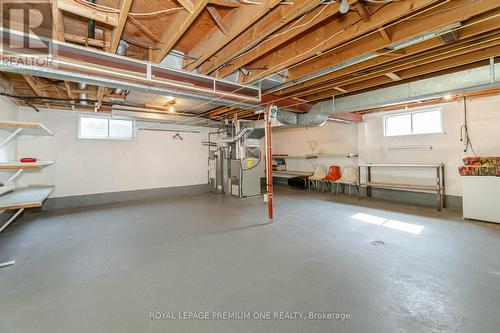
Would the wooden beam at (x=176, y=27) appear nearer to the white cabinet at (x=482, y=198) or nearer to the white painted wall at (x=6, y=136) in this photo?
the white painted wall at (x=6, y=136)

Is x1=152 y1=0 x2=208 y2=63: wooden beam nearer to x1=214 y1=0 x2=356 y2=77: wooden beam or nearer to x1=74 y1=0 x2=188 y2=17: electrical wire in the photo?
x1=74 y1=0 x2=188 y2=17: electrical wire

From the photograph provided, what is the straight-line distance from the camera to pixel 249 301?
1801mm

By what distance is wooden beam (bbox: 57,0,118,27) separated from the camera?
1.66 meters

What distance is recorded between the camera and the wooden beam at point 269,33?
5.90ft

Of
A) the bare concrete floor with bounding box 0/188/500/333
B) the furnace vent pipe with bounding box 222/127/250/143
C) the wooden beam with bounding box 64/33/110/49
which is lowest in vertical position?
the bare concrete floor with bounding box 0/188/500/333

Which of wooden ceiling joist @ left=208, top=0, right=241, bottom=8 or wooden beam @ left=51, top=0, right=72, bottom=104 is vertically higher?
wooden ceiling joist @ left=208, top=0, right=241, bottom=8

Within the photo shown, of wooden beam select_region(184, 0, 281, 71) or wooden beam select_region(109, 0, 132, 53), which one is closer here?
wooden beam select_region(109, 0, 132, 53)

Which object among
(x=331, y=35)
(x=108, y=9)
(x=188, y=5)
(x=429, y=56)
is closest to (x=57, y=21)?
(x=108, y=9)

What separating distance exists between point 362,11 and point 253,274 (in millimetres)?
2605

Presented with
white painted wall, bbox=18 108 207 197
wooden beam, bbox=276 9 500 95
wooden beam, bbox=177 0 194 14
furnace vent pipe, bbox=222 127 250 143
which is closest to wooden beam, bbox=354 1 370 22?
wooden beam, bbox=276 9 500 95

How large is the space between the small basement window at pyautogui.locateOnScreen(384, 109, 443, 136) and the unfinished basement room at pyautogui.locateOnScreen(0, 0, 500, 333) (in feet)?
0.11

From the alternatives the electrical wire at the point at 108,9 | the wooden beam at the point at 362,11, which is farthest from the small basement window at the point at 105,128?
the wooden beam at the point at 362,11

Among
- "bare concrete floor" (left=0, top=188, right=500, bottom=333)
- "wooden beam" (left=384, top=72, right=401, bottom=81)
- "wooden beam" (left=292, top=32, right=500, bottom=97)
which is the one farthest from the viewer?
"wooden beam" (left=384, top=72, right=401, bottom=81)

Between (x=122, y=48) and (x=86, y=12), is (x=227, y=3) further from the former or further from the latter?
(x=122, y=48)
